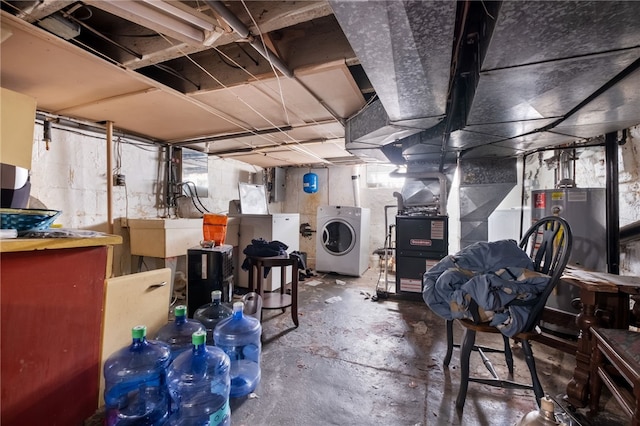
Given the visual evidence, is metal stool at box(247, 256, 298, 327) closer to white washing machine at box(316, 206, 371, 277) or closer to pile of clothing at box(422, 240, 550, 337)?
pile of clothing at box(422, 240, 550, 337)

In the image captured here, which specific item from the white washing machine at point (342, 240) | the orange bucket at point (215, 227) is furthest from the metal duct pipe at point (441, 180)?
the orange bucket at point (215, 227)

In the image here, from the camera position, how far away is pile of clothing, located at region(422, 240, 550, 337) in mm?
1316

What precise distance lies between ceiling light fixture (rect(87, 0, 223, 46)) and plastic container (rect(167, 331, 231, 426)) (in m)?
1.52

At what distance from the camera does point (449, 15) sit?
3.25 ft

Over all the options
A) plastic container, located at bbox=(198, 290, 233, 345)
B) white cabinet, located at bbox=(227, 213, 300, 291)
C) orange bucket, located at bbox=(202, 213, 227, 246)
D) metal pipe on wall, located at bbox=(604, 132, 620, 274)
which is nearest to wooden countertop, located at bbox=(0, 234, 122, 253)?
plastic container, located at bbox=(198, 290, 233, 345)

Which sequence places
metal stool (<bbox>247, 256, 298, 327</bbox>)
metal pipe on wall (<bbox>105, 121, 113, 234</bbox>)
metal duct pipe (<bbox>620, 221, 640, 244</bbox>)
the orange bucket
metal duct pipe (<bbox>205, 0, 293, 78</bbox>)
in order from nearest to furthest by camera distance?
metal duct pipe (<bbox>205, 0, 293, 78</bbox>) < metal duct pipe (<bbox>620, 221, 640, 244</bbox>) < metal stool (<bbox>247, 256, 298, 327</bbox>) < the orange bucket < metal pipe on wall (<bbox>105, 121, 113, 234</bbox>)

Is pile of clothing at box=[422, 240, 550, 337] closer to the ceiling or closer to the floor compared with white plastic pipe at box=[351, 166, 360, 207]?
closer to the floor

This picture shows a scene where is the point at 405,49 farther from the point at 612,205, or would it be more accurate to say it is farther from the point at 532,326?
the point at 612,205

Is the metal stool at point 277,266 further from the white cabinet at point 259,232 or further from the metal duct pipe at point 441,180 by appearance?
the metal duct pipe at point 441,180

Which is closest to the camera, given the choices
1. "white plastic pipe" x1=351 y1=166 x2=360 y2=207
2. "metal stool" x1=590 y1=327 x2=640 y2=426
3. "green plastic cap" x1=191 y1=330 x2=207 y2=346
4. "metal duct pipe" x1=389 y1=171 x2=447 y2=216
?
"metal stool" x1=590 y1=327 x2=640 y2=426

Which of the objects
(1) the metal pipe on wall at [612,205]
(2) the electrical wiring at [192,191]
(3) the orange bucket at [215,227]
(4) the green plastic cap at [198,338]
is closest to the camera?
(4) the green plastic cap at [198,338]

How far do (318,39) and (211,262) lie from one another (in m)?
1.90

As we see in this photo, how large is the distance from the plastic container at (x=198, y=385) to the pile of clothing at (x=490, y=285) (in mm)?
1206

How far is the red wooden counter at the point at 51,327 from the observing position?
37.1 inches
